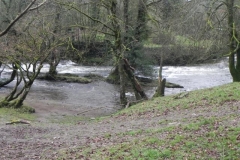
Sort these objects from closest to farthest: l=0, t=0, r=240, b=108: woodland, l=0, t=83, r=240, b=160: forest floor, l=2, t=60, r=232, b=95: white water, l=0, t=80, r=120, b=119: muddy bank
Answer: l=0, t=83, r=240, b=160: forest floor → l=0, t=0, r=240, b=108: woodland → l=0, t=80, r=120, b=119: muddy bank → l=2, t=60, r=232, b=95: white water

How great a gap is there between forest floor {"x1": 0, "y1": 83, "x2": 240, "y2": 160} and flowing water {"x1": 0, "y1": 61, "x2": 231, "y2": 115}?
8.23m

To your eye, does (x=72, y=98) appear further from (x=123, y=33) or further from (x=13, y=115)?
(x=13, y=115)

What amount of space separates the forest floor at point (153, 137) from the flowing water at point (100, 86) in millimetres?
8225

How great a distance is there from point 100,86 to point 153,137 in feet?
76.7

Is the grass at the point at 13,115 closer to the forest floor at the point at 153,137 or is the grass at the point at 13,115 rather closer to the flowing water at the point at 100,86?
the forest floor at the point at 153,137

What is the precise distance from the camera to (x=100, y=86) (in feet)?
111

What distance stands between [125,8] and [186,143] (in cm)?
1750

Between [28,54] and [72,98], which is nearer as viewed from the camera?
[28,54]

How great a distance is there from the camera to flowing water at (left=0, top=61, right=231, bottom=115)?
2684 centimetres

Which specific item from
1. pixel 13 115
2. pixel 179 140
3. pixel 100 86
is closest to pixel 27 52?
pixel 13 115

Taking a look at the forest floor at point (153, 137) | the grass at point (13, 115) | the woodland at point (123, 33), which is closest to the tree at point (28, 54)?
the woodland at point (123, 33)

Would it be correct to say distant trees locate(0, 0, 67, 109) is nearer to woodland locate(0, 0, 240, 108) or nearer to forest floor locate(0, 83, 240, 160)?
woodland locate(0, 0, 240, 108)

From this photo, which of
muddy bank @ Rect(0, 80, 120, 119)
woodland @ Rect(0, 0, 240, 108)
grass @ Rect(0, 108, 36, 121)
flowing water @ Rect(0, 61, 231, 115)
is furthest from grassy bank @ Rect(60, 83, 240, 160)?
flowing water @ Rect(0, 61, 231, 115)

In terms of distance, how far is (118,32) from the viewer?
23.0 m
